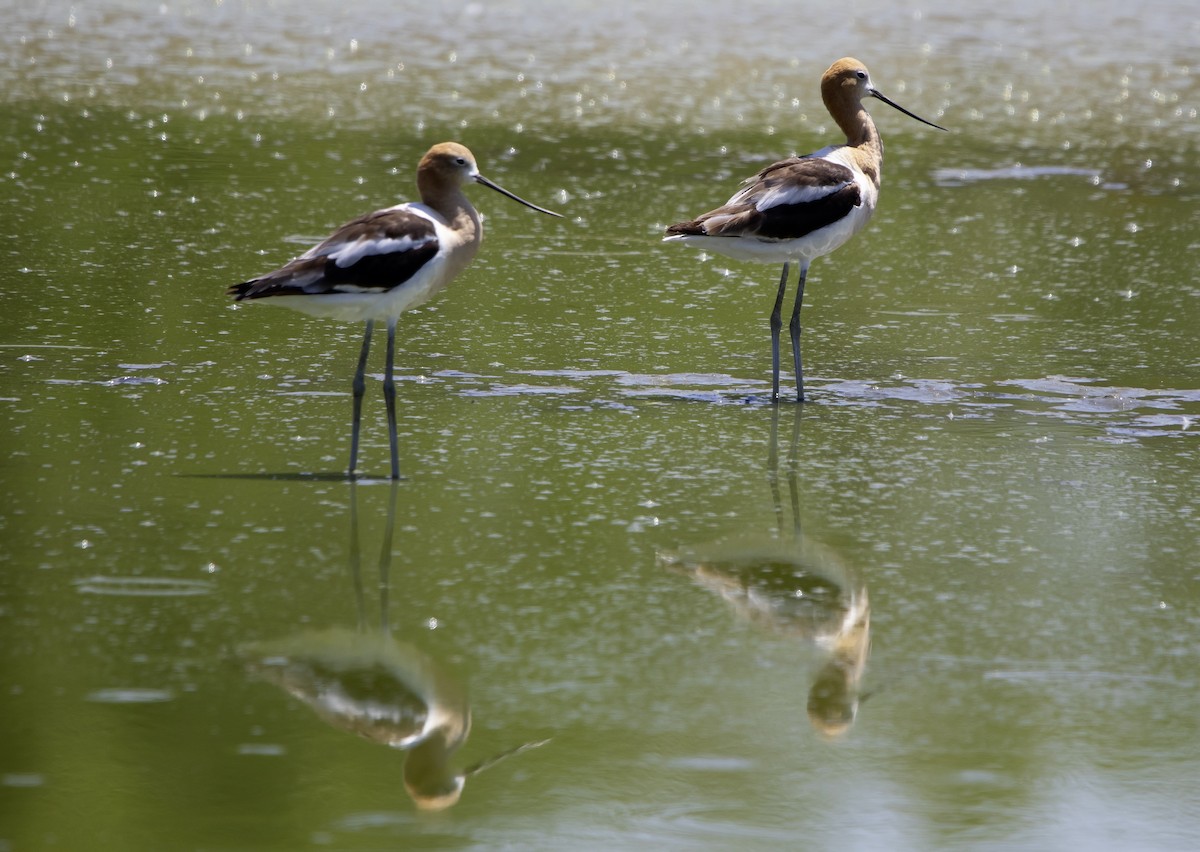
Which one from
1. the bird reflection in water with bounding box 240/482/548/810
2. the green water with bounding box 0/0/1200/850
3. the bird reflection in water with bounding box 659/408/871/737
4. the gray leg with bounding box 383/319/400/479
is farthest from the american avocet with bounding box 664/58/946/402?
the bird reflection in water with bounding box 240/482/548/810

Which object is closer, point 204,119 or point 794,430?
point 794,430

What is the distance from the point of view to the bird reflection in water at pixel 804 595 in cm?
462

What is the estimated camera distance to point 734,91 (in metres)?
16.5

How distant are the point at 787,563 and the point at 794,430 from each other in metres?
1.69

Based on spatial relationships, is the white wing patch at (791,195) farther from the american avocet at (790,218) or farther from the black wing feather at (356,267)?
the black wing feather at (356,267)

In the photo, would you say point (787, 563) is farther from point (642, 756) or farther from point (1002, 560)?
point (642, 756)

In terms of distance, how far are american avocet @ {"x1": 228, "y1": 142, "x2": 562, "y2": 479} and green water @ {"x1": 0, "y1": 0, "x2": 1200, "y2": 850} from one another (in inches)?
22.8

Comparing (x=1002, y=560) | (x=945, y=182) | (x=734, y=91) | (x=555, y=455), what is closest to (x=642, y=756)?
(x=1002, y=560)

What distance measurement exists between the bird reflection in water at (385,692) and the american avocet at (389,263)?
150 cm

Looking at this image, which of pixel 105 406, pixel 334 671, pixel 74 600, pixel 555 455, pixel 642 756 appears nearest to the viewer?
pixel 642 756

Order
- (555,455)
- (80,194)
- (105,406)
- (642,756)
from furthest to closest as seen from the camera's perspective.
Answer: (80,194), (105,406), (555,455), (642,756)

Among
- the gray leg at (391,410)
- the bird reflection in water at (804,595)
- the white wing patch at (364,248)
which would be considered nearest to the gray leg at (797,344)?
the bird reflection in water at (804,595)

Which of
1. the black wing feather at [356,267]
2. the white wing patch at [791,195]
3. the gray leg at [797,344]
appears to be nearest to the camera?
the black wing feather at [356,267]

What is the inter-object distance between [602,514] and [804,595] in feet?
3.16
